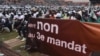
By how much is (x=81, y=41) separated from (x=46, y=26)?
65.0 inches

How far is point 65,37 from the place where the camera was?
8547 mm

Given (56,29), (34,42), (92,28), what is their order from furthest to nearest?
(34,42) < (56,29) < (92,28)

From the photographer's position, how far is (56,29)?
29.1ft

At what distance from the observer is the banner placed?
7.76 metres

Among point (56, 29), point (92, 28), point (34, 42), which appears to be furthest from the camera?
point (34, 42)

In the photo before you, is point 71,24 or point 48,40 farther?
point 48,40

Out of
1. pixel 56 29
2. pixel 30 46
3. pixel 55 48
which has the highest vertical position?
pixel 56 29

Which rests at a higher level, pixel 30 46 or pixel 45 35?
pixel 45 35

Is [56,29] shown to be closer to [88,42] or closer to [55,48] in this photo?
[55,48]

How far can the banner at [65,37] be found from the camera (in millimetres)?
7758

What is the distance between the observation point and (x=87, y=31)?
7824mm

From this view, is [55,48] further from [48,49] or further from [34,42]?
[34,42]

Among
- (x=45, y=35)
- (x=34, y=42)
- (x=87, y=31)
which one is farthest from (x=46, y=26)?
(x=87, y=31)

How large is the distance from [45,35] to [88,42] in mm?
1972
